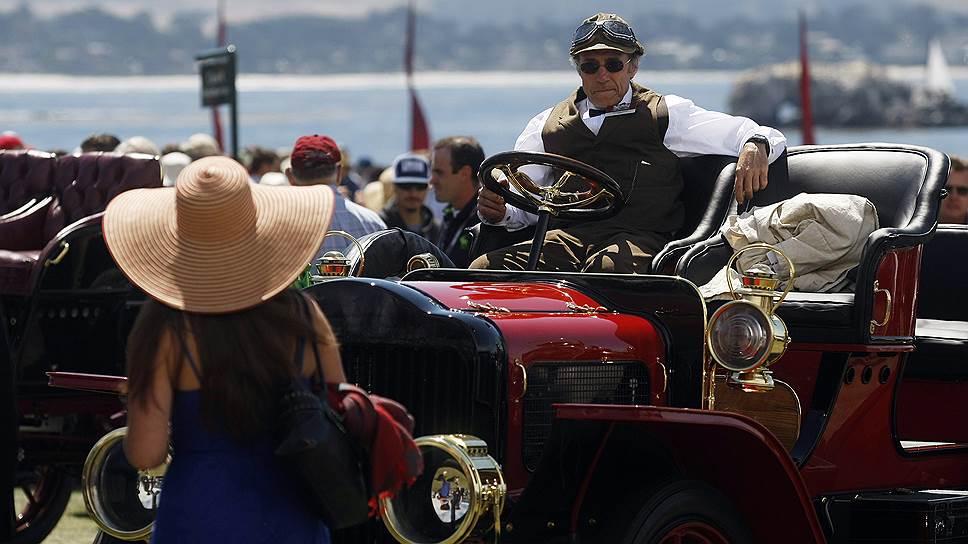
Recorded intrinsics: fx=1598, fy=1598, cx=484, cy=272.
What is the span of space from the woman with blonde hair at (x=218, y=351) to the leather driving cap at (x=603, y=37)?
259cm

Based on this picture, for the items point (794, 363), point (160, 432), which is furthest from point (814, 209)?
point (160, 432)

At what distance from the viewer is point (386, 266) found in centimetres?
587

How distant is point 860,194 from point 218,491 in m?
3.24

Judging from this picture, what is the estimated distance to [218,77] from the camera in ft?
41.3

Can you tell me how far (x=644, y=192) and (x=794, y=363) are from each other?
0.82 metres

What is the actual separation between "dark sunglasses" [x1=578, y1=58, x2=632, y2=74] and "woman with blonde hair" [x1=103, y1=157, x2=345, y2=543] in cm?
258

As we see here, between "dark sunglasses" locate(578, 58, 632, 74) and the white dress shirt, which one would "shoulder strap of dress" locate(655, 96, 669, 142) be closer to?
the white dress shirt

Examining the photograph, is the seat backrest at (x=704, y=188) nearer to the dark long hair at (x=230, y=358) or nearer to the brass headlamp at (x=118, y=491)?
the brass headlamp at (x=118, y=491)

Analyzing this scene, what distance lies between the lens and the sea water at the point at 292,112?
66.3 m

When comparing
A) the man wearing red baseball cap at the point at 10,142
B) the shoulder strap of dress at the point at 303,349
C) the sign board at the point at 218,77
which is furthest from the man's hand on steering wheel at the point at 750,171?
the sign board at the point at 218,77

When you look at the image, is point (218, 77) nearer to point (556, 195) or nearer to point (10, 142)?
point (10, 142)

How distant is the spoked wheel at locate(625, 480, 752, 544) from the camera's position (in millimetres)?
4375

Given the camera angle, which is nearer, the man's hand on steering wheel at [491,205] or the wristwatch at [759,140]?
the wristwatch at [759,140]

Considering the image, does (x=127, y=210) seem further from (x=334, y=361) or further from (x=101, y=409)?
(x=101, y=409)
